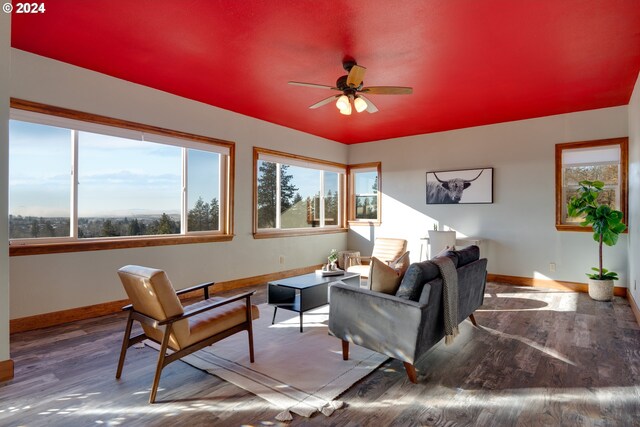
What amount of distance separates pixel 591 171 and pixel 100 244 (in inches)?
269

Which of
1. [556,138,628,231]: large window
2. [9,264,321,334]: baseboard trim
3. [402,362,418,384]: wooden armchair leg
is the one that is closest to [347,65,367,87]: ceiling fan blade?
[402,362,418,384]: wooden armchair leg

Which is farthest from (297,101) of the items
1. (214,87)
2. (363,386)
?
(363,386)

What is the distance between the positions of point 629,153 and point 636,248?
1.62 m

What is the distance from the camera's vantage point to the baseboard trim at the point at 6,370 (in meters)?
2.42

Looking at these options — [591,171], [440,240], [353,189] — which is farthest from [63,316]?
[591,171]

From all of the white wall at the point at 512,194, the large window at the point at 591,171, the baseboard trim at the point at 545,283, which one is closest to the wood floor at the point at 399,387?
the baseboard trim at the point at 545,283

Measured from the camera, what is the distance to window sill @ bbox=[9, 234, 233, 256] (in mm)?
3397

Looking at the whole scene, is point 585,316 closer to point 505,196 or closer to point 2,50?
point 505,196

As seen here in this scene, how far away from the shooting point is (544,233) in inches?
213

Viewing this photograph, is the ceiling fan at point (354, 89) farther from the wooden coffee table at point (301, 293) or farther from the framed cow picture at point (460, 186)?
the framed cow picture at point (460, 186)

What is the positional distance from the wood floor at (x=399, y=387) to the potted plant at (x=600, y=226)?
48.5 inches

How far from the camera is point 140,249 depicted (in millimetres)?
4250

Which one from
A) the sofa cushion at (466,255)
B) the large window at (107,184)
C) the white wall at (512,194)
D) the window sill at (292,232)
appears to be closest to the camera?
the sofa cushion at (466,255)

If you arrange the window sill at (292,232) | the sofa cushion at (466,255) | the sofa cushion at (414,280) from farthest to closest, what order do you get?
the window sill at (292,232), the sofa cushion at (466,255), the sofa cushion at (414,280)
